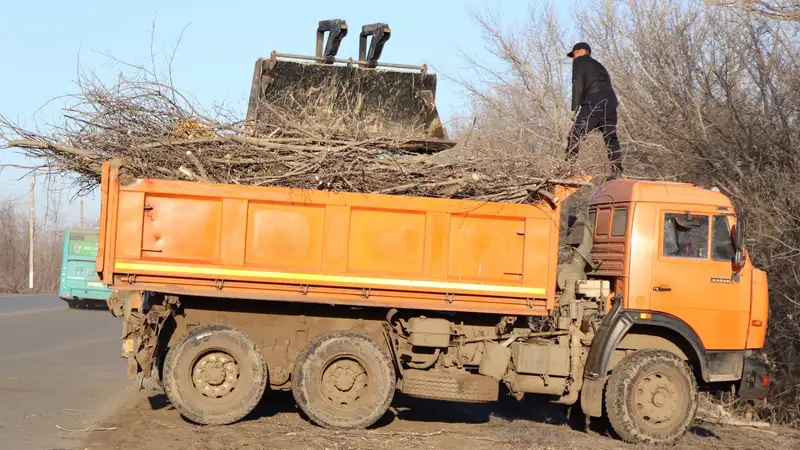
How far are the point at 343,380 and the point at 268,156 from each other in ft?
8.09

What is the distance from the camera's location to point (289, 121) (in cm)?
1016

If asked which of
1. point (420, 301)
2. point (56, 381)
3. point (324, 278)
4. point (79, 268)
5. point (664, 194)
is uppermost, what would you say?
point (664, 194)

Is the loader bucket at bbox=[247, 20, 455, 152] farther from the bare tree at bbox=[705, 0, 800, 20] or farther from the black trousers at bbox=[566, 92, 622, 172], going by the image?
the bare tree at bbox=[705, 0, 800, 20]

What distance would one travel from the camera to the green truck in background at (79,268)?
31.1m

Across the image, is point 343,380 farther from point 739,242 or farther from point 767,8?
point 767,8

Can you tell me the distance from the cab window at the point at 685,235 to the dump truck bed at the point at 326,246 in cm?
123

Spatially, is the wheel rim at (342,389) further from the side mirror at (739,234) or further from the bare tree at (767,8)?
the bare tree at (767,8)

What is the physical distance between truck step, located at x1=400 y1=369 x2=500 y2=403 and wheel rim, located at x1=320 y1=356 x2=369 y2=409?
1.66ft

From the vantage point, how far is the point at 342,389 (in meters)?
9.66

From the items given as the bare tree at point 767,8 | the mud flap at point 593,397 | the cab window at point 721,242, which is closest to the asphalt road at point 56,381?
the mud flap at point 593,397

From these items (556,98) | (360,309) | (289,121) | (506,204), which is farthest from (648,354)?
(556,98)

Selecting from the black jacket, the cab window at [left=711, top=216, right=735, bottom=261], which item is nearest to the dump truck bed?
the cab window at [left=711, top=216, right=735, bottom=261]

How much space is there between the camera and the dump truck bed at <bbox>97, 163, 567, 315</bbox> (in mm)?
9367

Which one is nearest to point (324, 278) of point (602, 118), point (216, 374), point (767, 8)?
point (216, 374)
